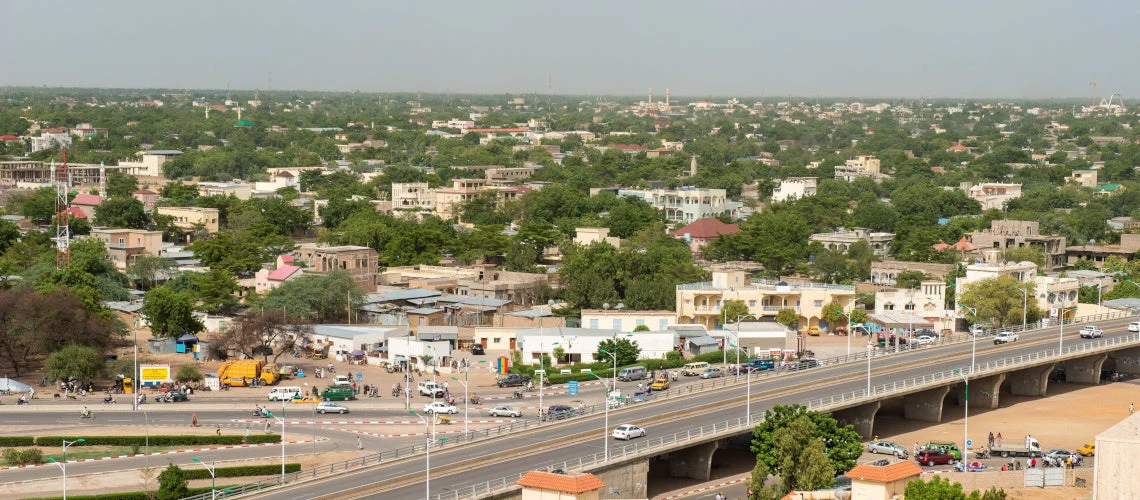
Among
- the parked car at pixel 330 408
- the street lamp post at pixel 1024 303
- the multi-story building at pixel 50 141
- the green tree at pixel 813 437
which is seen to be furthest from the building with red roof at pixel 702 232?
the multi-story building at pixel 50 141

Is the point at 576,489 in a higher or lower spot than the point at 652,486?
higher

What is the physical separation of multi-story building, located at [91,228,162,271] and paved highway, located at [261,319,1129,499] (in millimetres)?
42704

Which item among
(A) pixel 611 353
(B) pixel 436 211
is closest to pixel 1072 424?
(A) pixel 611 353

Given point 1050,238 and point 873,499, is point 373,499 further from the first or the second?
point 1050,238

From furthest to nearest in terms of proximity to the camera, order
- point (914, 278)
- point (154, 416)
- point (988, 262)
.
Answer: point (914, 278) < point (988, 262) < point (154, 416)

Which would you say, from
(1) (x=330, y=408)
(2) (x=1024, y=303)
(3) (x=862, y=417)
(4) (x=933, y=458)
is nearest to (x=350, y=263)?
→ (1) (x=330, y=408)

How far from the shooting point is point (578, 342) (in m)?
59.6

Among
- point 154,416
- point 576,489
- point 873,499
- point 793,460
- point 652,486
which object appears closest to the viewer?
point 576,489

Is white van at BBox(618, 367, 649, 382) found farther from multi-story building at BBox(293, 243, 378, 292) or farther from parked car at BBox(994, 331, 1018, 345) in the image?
multi-story building at BBox(293, 243, 378, 292)

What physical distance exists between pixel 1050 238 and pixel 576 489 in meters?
66.3

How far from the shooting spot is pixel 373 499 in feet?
113

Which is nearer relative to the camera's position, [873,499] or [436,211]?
[873,499]

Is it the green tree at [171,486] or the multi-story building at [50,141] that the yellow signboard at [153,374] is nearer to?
the green tree at [171,486]

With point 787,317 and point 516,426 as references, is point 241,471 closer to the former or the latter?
point 516,426
